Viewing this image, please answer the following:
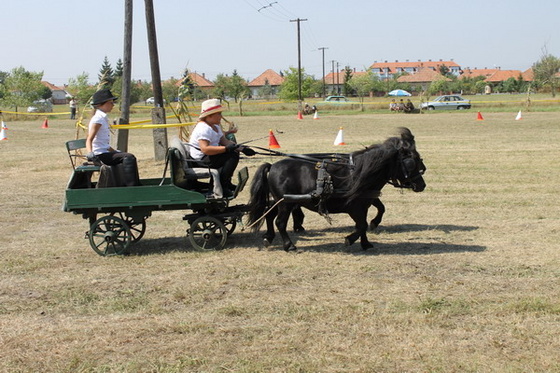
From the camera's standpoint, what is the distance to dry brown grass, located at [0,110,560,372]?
15.6ft

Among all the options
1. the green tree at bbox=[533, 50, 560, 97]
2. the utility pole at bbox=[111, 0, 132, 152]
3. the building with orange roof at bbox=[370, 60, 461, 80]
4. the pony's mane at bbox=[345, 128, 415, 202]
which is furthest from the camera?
the building with orange roof at bbox=[370, 60, 461, 80]

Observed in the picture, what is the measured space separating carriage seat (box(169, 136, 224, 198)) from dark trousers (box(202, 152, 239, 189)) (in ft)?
0.27

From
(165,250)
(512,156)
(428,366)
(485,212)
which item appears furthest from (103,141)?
(512,156)

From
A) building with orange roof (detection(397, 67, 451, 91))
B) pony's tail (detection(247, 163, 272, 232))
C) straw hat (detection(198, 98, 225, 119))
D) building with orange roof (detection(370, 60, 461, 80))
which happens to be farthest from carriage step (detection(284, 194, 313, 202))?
building with orange roof (detection(370, 60, 461, 80))

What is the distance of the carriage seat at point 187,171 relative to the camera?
25.9ft

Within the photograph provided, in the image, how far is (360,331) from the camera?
5207 millimetres

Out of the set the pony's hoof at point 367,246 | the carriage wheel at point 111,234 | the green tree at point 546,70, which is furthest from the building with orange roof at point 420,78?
the carriage wheel at point 111,234

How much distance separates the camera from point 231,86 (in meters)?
91.7

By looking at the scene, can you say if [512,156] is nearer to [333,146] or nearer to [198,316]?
[333,146]

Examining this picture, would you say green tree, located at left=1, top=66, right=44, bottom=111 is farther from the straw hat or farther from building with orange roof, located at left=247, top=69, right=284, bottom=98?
building with orange roof, located at left=247, top=69, right=284, bottom=98

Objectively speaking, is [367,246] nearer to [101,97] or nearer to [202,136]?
[202,136]

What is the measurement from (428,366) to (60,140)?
24581 millimetres

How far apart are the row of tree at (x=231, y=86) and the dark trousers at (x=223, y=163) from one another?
8.61m

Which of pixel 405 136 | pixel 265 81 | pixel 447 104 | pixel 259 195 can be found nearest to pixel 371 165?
pixel 405 136
